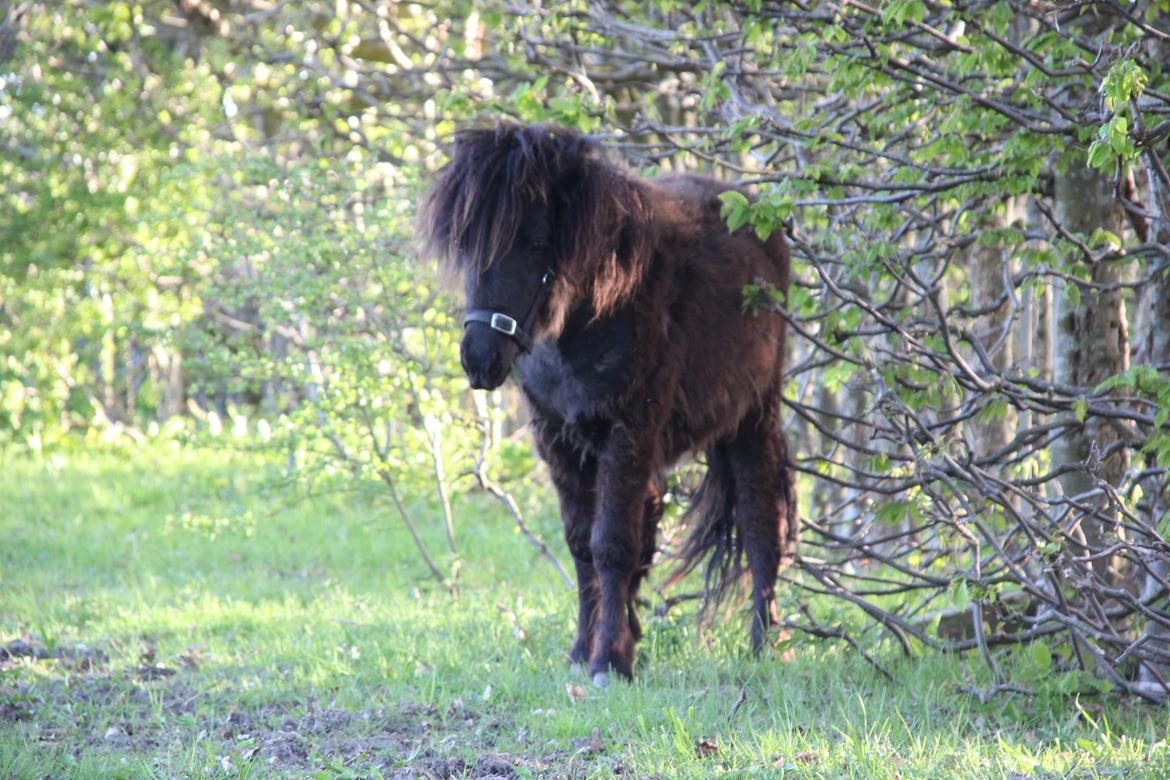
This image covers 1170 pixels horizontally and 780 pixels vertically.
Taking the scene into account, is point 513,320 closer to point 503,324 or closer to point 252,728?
point 503,324

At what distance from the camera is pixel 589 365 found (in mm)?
4902

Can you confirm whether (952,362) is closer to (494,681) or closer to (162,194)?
(494,681)

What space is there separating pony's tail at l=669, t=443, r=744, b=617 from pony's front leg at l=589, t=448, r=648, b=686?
3.05 ft

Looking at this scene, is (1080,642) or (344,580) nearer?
(1080,642)

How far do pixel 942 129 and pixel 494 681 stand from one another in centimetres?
301

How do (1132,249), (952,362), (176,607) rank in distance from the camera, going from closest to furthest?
(1132,249) < (952,362) < (176,607)

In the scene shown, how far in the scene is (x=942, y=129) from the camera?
14.5ft

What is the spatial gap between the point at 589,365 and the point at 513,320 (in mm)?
542

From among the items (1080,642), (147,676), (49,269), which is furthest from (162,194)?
(1080,642)

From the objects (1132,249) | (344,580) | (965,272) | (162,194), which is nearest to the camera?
(1132,249)

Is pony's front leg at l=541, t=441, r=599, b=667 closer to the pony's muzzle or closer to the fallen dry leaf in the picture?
the fallen dry leaf

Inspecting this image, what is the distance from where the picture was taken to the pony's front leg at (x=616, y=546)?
4.92 m

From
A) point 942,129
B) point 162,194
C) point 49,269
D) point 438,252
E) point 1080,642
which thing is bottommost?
point 1080,642

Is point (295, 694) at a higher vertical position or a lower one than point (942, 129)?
lower
